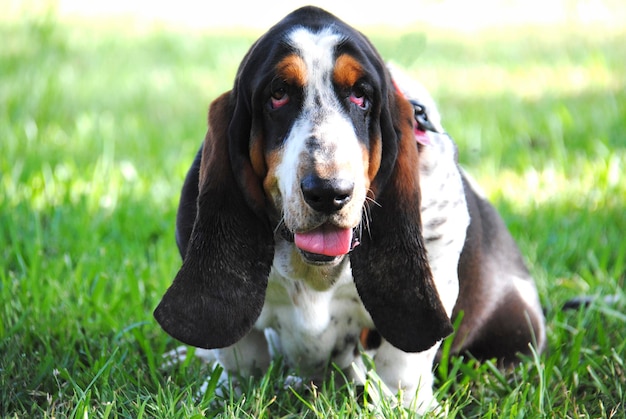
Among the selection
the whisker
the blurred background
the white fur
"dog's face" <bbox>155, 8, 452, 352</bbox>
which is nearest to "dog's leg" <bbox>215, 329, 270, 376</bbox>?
the white fur

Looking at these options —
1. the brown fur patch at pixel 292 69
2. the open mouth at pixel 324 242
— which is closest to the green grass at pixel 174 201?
the open mouth at pixel 324 242

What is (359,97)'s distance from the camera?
310 cm

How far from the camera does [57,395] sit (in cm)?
342

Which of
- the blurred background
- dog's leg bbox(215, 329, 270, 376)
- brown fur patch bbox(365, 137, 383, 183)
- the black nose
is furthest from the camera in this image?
the blurred background

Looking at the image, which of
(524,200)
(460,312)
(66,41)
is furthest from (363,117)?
(66,41)

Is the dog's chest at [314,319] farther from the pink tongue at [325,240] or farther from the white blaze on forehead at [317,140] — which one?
the white blaze on forehead at [317,140]

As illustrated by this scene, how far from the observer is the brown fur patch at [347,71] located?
119 inches

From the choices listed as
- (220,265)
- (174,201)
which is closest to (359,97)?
(220,265)

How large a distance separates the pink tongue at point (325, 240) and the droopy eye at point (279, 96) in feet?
1.41

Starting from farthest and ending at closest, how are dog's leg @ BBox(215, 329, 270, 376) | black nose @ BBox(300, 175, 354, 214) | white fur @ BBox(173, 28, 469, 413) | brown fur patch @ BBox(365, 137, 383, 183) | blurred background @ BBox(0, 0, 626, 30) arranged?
blurred background @ BBox(0, 0, 626, 30), dog's leg @ BBox(215, 329, 270, 376), white fur @ BBox(173, 28, 469, 413), brown fur patch @ BBox(365, 137, 383, 183), black nose @ BBox(300, 175, 354, 214)

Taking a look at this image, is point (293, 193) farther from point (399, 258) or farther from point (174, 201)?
point (174, 201)

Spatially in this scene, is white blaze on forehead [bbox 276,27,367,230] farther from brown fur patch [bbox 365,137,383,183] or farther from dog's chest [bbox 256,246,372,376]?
dog's chest [bbox 256,246,372,376]

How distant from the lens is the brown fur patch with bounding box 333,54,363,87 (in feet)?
9.89

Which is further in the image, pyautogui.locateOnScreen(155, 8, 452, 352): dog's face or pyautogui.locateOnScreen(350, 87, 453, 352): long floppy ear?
pyautogui.locateOnScreen(350, 87, 453, 352): long floppy ear
